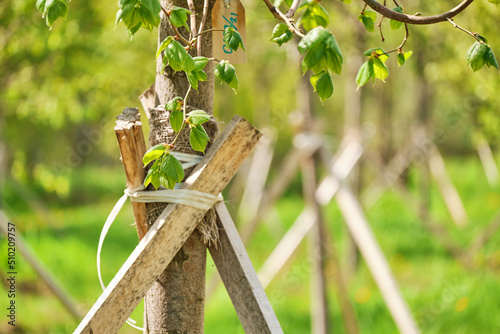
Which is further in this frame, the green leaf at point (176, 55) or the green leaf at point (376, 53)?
the green leaf at point (376, 53)

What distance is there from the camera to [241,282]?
4.52ft

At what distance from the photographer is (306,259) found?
19.5ft

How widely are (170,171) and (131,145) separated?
0.23m

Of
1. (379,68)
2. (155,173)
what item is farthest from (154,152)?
(379,68)

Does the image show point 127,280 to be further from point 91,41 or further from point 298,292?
point 298,292

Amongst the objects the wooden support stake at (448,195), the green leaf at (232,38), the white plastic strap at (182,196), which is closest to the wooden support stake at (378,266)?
the white plastic strap at (182,196)

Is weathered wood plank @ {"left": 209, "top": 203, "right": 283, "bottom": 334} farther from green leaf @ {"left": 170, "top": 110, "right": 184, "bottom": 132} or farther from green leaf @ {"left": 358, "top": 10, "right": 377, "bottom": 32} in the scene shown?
green leaf @ {"left": 358, "top": 10, "right": 377, "bottom": 32}

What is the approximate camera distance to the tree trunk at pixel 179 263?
4.59 ft

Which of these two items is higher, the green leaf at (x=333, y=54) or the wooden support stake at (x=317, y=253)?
the wooden support stake at (x=317, y=253)

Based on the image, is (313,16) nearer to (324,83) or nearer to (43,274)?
(324,83)

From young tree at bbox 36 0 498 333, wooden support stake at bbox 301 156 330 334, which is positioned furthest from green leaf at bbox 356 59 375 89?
wooden support stake at bbox 301 156 330 334

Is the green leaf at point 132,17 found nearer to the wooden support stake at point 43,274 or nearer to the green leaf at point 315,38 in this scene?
the green leaf at point 315,38

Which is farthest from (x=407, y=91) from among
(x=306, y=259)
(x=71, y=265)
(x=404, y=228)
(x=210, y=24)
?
(x=210, y=24)

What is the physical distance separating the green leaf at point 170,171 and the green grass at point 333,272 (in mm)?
2210
